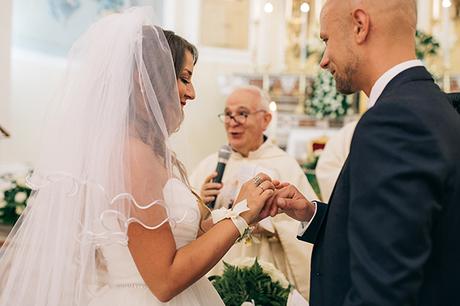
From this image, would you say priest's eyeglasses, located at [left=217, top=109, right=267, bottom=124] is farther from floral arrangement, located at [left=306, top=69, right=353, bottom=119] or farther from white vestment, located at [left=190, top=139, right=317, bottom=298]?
floral arrangement, located at [left=306, top=69, right=353, bottom=119]

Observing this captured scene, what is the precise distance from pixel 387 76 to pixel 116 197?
93 cm

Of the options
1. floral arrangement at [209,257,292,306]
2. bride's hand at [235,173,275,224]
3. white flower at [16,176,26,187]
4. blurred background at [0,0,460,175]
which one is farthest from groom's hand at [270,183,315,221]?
blurred background at [0,0,460,175]

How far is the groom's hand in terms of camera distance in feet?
7.66

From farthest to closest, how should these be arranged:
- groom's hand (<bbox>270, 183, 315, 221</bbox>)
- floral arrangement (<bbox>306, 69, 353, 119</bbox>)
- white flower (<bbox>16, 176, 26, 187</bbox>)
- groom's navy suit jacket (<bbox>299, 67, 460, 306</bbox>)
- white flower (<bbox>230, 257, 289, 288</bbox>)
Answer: floral arrangement (<bbox>306, 69, 353, 119</bbox>) < white flower (<bbox>16, 176, 26, 187</bbox>) < white flower (<bbox>230, 257, 289, 288</bbox>) < groom's hand (<bbox>270, 183, 315, 221</bbox>) < groom's navy suit jacket (<bbox>299, 67, 460, 306</bbox>)

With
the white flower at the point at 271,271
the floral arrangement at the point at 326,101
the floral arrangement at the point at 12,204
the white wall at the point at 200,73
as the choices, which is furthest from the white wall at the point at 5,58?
the floral arrangement at the point at 326,101

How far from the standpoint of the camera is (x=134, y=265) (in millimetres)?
2219

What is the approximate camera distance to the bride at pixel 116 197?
2076 mm

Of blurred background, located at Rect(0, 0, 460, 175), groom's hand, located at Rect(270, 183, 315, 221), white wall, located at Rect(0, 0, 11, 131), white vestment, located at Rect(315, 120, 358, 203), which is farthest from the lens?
blurred background, located at Rect(0, 0, 460, 175)

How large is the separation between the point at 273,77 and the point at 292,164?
381 centimetres

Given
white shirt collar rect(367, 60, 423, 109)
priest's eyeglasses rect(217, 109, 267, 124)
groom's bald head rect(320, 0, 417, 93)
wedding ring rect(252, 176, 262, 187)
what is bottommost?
wedding ring rect(252, 176, 262, 187)

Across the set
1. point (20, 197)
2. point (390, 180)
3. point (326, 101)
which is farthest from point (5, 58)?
point (390, 180)

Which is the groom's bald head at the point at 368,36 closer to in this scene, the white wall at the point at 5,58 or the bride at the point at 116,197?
the bride at the point at 116,197

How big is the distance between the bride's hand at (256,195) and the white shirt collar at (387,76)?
61 cm

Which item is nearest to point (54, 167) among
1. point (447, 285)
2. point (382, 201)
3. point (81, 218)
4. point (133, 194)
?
point (81, 218)
